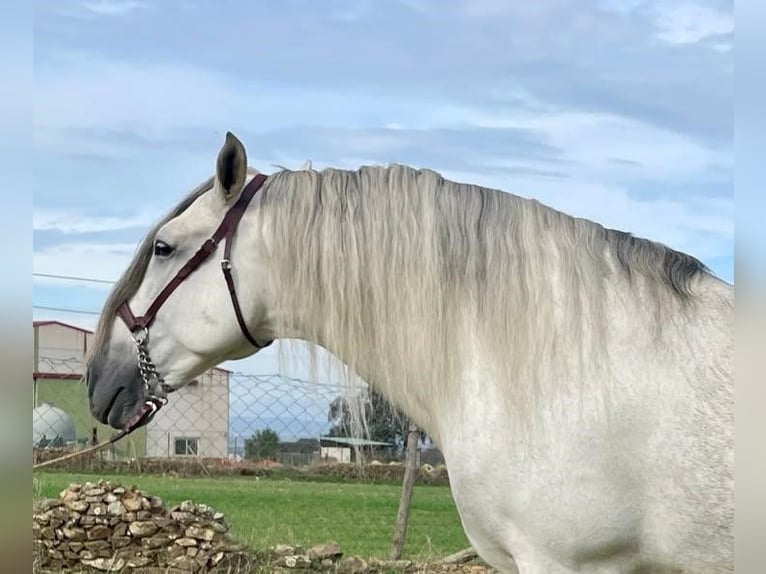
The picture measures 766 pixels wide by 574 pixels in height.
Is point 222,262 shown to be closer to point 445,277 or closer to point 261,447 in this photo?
point 445,277

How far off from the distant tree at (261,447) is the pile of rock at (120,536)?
3.75 metres

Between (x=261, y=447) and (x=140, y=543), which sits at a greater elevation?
(x=261, y=447)

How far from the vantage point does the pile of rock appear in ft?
18.5

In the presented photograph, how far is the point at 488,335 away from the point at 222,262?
0.92 m

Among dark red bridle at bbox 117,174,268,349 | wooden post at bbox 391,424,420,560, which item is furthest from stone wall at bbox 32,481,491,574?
dark red bridle at bbox 117,174,268,349

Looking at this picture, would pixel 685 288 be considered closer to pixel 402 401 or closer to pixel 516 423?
pixel 516 423

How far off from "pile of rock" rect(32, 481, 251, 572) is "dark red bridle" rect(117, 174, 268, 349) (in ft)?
11.0

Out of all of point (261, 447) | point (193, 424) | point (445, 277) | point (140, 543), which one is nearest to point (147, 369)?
point (445, 277)

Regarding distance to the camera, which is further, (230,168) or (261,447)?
(261,447)

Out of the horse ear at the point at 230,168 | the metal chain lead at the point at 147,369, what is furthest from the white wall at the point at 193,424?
the horse ear at the point at 230,168

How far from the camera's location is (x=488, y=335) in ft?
8.13

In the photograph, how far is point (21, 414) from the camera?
1.60 m

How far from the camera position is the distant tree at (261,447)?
31.7ft

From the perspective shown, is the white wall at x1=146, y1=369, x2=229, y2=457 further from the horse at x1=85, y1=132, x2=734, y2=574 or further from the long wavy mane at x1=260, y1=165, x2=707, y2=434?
the long wavy mane at x1=260, y1=165, x2=707, y2=434
